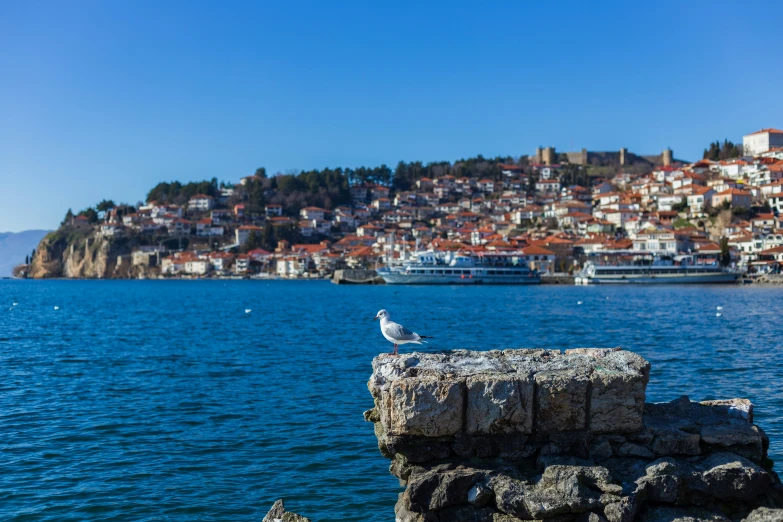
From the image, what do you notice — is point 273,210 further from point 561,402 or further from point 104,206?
point 561,402

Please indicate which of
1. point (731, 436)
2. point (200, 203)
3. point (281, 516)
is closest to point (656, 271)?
point (731, 436)

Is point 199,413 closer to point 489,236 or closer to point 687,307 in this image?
point 687,307

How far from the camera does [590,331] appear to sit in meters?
25.8

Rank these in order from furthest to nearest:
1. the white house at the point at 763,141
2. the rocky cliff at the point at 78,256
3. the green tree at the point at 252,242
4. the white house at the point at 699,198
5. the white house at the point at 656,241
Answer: the rocky cliff at the point at 78,256 < the green tree at the point at 252,242 < the white house at the point at 763,141 < the white house at the point at 699,198 < the white house at the point at 656,241

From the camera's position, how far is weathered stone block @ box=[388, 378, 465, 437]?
5977 millimetres

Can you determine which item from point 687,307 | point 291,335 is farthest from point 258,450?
point 687,307

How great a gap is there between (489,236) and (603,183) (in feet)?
118

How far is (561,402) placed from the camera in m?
6.12

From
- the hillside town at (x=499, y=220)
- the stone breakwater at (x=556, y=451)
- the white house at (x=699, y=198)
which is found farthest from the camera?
the white house at (x=699, y=198)

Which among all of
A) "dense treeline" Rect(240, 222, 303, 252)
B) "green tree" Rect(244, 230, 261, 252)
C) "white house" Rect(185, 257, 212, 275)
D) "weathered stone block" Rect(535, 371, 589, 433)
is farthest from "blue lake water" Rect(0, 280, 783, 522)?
"dense treeline" Rect(240, 222, 303, 252)

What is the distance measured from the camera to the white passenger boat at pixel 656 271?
3095 inches

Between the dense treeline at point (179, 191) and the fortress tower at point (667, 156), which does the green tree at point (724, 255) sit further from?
the dense treeline at point (179, 191)

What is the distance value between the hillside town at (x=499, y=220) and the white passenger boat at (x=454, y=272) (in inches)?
245

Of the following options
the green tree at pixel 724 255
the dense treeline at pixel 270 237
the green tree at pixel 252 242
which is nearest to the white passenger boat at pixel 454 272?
the green tree at pixel 724 255
